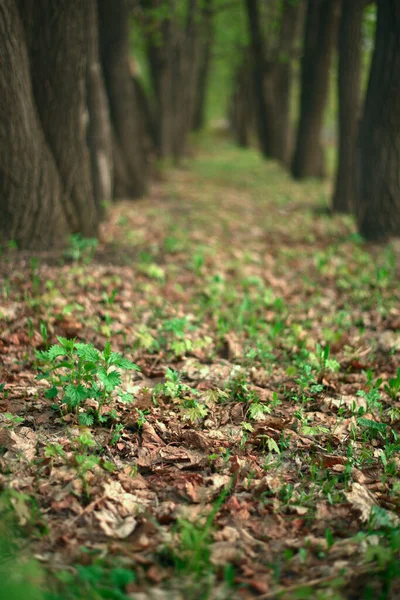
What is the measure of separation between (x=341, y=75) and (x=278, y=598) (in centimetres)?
874

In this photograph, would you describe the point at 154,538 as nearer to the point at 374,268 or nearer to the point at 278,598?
the point at 278,598

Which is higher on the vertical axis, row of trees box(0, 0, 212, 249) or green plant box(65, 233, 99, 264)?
row of trees box(0, 0, 212, 249)

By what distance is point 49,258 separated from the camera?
16.7ft

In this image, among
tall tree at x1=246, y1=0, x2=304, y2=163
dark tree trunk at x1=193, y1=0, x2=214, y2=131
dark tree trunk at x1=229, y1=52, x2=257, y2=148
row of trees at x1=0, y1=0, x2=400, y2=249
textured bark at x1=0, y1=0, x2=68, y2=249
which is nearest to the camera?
textured bark at x1=0, y1=0, x2=68, y2=249

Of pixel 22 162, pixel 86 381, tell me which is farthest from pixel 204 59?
pixel 86 381

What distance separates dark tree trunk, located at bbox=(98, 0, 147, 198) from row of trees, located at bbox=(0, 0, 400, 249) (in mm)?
19

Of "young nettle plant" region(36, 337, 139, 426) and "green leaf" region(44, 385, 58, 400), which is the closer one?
"young nettle plant" region(36, 337, 139, 426)

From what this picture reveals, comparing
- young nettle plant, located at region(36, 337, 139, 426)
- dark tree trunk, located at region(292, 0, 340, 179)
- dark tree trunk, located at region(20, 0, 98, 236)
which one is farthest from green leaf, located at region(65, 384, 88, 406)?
dark tree trunk, located at region(292, 0, 340, 179)

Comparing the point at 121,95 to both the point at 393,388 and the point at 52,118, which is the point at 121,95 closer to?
the point at 52,118

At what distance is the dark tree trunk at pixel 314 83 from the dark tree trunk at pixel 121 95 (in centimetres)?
476

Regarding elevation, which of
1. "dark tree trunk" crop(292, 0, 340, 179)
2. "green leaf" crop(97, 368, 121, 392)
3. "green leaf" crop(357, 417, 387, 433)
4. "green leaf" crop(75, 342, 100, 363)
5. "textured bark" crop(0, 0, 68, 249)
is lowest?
"green leaf" crop(357, 417, 387, 433)

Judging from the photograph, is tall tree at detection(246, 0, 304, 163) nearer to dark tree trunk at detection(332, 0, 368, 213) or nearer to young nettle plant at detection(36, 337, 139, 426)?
dark tree trunk at detection(332, 0, 368, 213)

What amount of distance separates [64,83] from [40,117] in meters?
0.46

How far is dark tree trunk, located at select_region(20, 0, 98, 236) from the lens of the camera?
15.8 feet
